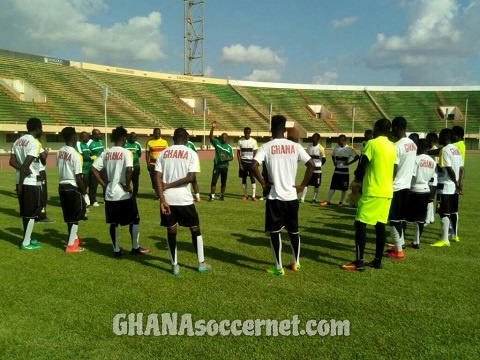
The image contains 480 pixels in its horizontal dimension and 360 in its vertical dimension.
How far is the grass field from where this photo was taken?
11.8 feet

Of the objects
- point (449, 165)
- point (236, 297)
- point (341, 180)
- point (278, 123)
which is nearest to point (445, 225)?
point (449, 165)

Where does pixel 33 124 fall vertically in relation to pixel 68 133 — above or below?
above

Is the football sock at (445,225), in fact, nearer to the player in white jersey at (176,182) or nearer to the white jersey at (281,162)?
the white jersey at (281,162)

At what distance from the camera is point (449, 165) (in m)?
6.79

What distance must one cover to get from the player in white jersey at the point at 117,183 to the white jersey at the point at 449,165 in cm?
524

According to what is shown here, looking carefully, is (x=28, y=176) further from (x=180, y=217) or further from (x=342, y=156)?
(x=342, y=156)

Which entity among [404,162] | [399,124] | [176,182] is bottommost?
[176,182]

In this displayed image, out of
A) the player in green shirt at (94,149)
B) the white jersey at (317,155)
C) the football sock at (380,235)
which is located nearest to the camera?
the football sock at (380,235)

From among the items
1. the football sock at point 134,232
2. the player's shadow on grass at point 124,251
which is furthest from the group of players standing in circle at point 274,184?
the player's shadow on grass at point 124,251

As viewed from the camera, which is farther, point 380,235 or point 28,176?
point 28,176

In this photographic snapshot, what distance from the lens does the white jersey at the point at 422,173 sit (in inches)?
261

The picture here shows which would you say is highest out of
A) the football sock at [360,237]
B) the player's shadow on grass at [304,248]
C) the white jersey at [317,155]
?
the white jersey at [317,155]

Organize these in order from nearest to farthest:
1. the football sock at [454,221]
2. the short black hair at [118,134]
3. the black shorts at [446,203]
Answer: the short black hair at [118,134]
the black shorts at [446,203]
the football sock at [454,221]

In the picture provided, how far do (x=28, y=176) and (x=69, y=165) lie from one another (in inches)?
29.3
